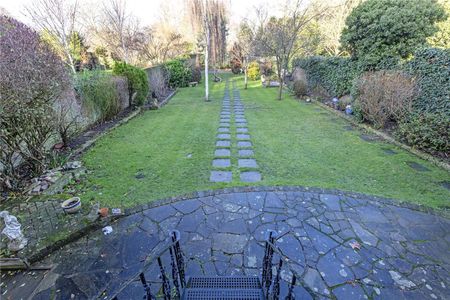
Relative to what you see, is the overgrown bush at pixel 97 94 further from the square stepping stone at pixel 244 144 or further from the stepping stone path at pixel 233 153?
the square stepping stone at pixel 244 144

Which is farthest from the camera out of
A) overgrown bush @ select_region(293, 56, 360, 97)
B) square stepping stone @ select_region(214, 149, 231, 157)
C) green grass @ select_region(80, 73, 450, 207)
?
overgrown bush @ select_region(293, 56, 360, 97)

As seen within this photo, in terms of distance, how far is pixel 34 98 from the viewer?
399 cm

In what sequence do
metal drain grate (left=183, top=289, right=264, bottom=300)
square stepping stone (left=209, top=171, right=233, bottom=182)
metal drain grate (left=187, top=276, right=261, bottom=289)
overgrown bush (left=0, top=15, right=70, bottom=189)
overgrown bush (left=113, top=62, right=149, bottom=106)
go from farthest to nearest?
1. overgrown bush (left=113, top=62, right=149, bottom=106)
2. square stepping stone (left=209, top=171, right=233, bottom=182)
3. overgrown bush (left=0, top=15, right=70, bottom=189)
4. metal drain grate (left=187, top=276, right=261, bottom=289)
5. metal drain grate (left=183, top=289, right=264, bottom=300)

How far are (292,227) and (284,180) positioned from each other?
1309 mm

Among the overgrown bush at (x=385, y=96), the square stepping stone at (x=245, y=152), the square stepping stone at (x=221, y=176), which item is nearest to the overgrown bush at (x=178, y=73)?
the square stepping stone at (x=245, y=152)

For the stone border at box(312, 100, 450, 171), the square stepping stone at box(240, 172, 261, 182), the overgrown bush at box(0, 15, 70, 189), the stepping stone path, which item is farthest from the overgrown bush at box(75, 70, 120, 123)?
the stone border at box(312, 100, 450, 171)

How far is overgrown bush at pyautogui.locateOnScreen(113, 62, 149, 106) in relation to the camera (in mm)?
9430

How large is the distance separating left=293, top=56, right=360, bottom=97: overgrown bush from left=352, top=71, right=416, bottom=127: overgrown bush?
2311mm

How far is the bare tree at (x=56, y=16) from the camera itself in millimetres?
14711

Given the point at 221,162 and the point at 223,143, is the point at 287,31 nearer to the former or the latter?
the point at 223,143

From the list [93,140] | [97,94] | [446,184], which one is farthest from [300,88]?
[93,140]

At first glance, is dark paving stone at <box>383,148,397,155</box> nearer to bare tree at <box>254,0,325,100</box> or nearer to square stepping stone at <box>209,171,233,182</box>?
square stepping stone at <box>209,171,233,182</box>

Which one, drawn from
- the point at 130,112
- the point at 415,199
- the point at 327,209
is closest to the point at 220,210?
the point at 327,209

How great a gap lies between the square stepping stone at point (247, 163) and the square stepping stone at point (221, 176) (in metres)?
0.47
